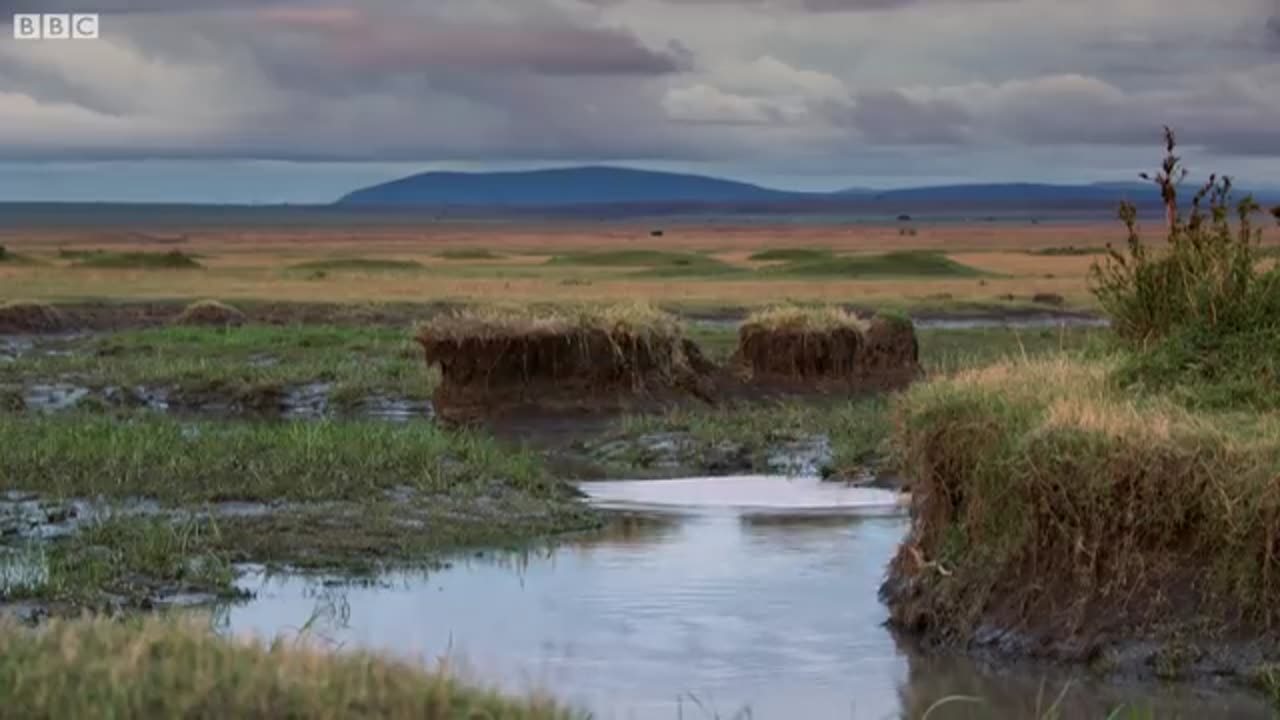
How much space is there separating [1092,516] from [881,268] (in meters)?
58.9

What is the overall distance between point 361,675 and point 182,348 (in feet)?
104

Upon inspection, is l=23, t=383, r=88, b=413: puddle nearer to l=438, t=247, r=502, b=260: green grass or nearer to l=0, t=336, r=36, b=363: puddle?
l=0, t=336, r=36, b=363: puddle

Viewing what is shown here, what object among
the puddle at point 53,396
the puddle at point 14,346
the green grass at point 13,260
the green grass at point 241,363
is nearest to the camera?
the puddle at point 53,396

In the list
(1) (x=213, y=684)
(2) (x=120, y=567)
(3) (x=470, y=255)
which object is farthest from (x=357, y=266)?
(1) (x=213, y=684)

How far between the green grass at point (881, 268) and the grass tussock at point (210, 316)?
25.6 m

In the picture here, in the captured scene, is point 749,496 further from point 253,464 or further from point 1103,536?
point 1103,536

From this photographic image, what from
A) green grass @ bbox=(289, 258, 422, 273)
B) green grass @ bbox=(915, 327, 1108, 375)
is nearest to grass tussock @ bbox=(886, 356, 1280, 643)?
green grass @ bbox=(915, 327, 1108, 375)

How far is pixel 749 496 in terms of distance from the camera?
21.8 metres

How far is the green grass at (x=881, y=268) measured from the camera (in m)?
70.3

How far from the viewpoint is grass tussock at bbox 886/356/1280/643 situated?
12.8 meters

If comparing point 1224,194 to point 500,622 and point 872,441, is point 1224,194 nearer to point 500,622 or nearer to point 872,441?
point 500,622

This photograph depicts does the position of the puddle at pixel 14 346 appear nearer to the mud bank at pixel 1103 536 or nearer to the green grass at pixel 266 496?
the green grass at pixel 266 496

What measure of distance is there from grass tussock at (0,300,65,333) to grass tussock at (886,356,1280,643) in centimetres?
3436

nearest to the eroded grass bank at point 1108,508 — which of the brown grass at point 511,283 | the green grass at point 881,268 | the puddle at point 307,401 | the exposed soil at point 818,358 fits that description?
the exposed soil at point 818,358
